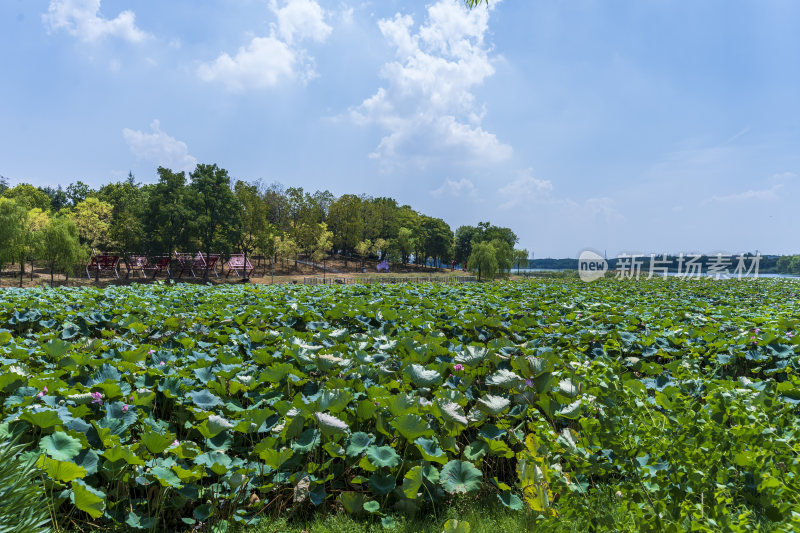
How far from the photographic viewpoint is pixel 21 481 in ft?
5.96

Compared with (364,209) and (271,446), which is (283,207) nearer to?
(364,209)

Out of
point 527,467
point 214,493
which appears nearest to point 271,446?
point 214,493

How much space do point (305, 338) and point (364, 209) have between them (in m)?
63.7

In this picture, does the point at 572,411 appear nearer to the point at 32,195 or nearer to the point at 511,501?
the point at 511,501

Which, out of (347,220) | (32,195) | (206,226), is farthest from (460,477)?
(32,195)

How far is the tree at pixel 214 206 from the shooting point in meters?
37.0

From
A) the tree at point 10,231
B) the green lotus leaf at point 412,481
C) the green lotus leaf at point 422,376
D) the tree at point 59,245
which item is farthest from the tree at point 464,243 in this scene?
the green lotus leaf at point 412,481

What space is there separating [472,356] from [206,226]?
124 feet

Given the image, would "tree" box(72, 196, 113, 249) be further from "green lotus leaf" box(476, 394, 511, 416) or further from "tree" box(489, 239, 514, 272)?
"green lotus leaf" box(476, 394, 511, 416)

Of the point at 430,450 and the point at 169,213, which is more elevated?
the point at 169,213

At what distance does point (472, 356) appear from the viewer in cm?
358

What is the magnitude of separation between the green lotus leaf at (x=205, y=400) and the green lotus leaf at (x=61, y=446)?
2.33 ft

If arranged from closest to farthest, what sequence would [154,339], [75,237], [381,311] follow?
[154,339]
[381,311]
[75,237]

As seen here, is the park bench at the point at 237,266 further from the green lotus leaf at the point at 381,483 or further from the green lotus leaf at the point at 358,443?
the green lotus leaf at the point at 381,483
